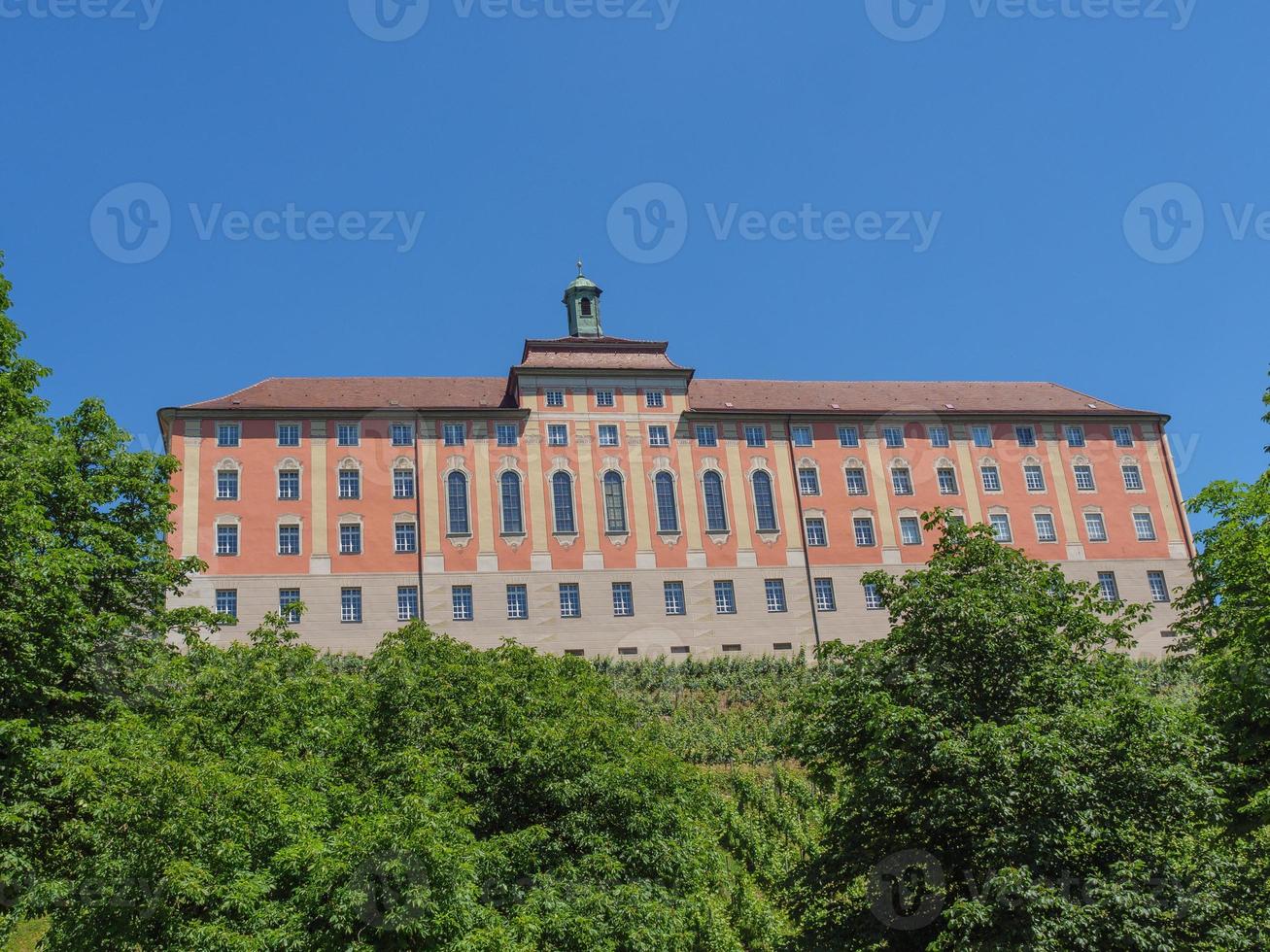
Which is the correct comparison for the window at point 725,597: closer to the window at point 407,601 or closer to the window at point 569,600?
the window at point 569,600

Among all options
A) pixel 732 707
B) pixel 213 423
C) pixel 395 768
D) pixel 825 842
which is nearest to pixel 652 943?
pixel 825 842

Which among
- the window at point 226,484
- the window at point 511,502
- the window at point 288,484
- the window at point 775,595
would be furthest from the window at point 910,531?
the window at point 226,484

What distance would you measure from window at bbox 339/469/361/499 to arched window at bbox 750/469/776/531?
19.7 meters

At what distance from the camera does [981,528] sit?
1936 cm

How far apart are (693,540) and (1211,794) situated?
133ft

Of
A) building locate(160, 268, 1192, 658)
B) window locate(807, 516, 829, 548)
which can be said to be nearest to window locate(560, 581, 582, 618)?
building locate(160, 268, 1192, 658)

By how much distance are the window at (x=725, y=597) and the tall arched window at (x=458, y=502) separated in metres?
12.5

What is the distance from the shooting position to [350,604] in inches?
2025

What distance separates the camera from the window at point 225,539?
51.1 metres

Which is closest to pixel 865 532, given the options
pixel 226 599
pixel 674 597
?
pixel 674 597

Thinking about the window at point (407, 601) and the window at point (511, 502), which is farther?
the window at point (511, 502)

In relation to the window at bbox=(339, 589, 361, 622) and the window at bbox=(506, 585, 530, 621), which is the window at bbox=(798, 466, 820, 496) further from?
the window at bbox=(339, 589, 361, 622)

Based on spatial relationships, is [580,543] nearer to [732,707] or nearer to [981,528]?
[732,707]

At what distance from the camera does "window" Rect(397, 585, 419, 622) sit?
169 ft
